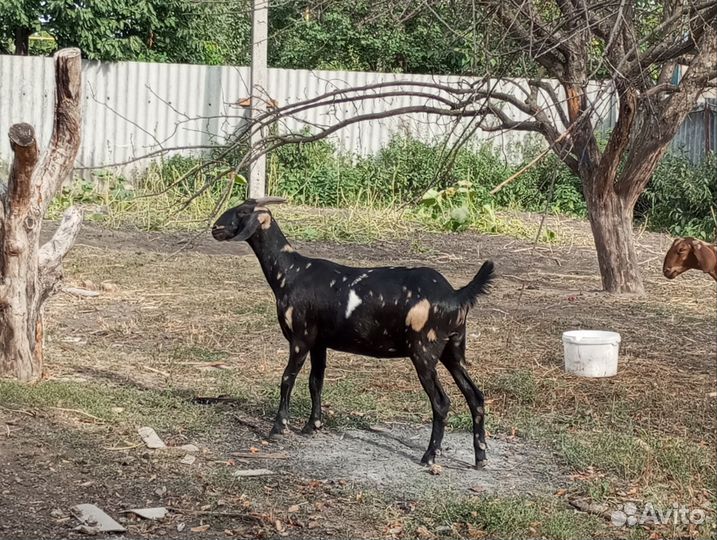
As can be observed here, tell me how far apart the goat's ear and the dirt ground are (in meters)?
0.71

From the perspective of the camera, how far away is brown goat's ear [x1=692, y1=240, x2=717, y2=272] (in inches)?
232

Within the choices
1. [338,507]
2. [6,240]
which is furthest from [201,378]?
[338,507]

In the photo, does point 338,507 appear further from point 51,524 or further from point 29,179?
point 29,179

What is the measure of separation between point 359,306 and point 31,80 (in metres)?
13.7

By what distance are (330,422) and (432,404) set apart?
1010 mm

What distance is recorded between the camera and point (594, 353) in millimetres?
7949

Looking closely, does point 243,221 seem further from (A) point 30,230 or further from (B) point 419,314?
(A) point 30,230

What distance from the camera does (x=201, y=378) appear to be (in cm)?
797

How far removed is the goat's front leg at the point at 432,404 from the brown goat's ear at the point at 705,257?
1.56m

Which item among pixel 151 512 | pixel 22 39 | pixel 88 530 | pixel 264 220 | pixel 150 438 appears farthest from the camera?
pixel 22 39

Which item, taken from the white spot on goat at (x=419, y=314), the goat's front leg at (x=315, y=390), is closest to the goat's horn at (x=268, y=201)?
the goat's front leg at (x=315, y=390)

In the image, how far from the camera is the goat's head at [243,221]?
6.62m

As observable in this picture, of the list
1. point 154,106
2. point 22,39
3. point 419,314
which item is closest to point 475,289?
point 419,314

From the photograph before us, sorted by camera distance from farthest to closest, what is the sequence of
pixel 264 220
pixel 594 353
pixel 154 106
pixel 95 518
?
pixel 154 106
pixel 594 353
pixel 264 220
pixel 95 518
